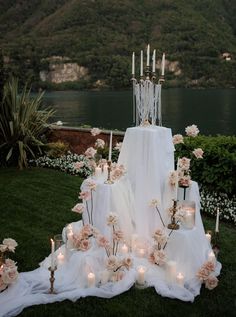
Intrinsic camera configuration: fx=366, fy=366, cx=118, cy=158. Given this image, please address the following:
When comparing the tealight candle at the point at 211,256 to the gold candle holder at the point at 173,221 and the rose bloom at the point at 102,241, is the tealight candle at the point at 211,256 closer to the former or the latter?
the gold candle holder at the point at 173,221

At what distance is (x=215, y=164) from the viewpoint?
769 cm

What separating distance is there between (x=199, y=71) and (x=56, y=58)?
4004cm

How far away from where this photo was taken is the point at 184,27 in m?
112

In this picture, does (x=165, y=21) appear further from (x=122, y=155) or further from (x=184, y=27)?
(x=122, y=155)

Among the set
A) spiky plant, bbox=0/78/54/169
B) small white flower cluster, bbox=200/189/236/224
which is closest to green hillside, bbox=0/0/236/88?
spiky plant, bbox=0/78/54/169

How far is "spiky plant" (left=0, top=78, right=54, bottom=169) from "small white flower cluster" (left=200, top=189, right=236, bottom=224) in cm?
448

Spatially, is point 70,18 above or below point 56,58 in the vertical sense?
above

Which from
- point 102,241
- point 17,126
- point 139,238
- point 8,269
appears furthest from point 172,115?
point 8,269

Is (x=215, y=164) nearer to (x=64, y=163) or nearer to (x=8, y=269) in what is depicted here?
(x=64, y=163)

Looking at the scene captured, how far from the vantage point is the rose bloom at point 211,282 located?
14.4 ft

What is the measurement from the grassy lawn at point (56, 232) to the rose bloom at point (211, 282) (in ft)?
0.25

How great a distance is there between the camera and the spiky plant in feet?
31.1

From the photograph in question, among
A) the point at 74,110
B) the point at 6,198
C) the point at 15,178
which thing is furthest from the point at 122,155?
the point at 74,110

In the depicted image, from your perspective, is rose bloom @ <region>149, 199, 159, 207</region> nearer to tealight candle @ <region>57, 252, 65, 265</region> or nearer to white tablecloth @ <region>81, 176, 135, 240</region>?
white tablecloth @ <region>81, 176, 135, 240</region>
